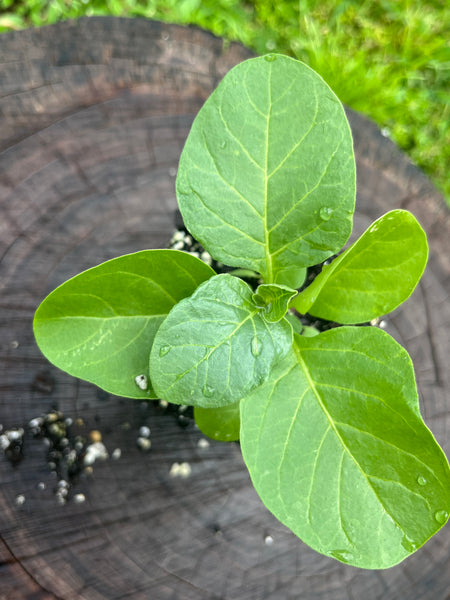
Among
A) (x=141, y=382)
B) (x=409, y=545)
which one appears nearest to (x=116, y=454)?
(x=141, y=382)

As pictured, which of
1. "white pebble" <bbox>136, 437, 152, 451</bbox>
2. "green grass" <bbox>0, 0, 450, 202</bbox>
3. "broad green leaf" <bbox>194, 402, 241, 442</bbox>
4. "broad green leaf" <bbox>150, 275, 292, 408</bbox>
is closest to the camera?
"broad green leaf" <bbox>150, 275, 292, 408</bbox>

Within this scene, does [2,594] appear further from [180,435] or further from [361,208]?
[361,208]

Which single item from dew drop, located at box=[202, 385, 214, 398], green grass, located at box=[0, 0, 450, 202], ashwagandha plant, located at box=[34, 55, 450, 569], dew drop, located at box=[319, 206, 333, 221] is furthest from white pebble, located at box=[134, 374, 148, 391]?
green grass, located at box=[0, 0, 450, 202]

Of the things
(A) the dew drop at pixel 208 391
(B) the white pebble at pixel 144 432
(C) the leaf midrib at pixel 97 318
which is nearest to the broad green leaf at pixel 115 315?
(C) the leaf midrib at pixel 97 318

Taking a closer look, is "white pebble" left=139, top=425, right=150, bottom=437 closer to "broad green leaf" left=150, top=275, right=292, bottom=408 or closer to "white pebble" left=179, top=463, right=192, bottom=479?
"white pebble" left=179, top=463, right=192, bottom=479

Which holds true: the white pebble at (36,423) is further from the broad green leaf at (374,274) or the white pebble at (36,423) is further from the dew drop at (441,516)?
the dew drop at (441,516)

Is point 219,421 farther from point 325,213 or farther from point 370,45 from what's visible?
point 370,45
